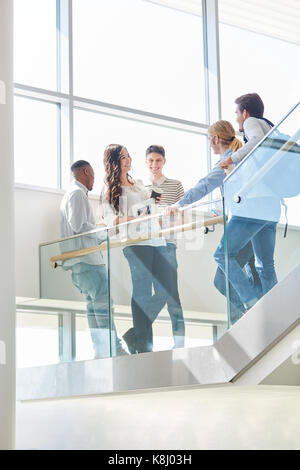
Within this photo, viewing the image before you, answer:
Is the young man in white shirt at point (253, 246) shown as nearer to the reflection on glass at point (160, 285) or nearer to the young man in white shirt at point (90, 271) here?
the reflection on glass at point (160, 285)

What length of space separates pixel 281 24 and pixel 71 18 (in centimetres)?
247

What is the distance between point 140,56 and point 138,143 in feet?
2.96

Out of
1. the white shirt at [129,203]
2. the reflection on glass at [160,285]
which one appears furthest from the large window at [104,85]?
the reflection on glass at [160,285]

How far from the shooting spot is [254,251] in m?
4.32

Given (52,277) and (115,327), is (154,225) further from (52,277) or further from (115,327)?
(52,277)

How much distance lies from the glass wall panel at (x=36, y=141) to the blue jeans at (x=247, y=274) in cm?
307

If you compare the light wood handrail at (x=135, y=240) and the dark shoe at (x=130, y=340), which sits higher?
the light wood handrail at (x=135, y=240)

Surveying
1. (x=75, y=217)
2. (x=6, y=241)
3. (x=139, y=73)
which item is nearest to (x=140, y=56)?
(x=139, y=73)

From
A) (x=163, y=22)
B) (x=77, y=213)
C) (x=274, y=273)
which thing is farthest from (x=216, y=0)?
(x=274, y=273)

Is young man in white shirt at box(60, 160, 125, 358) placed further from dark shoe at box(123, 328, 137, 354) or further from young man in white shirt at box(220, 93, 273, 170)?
young man in white shirt at box(220, 93, 273, 170)

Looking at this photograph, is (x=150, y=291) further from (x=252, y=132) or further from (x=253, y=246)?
(x=252, y=132)

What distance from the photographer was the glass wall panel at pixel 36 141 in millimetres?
7203

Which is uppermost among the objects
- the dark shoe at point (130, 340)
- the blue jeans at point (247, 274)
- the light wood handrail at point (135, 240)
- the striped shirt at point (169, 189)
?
the striped shirt at point (169, 189)

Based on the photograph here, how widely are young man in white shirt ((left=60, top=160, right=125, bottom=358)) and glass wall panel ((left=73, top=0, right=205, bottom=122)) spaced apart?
76.6 inches
